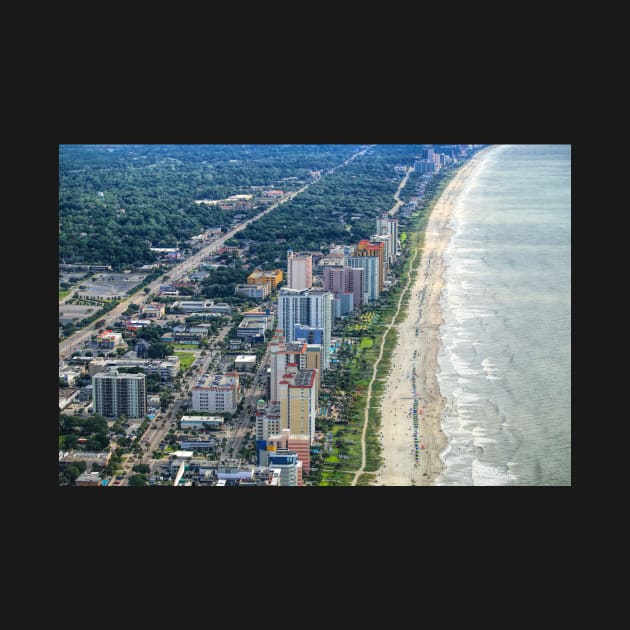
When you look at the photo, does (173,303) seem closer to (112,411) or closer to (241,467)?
(112,411)

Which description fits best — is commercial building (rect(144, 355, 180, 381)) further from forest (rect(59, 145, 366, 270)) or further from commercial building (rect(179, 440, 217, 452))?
forest (rect(59, 145, 366, 270))

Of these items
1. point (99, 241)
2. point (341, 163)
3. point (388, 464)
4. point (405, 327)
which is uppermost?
point (341, 163)

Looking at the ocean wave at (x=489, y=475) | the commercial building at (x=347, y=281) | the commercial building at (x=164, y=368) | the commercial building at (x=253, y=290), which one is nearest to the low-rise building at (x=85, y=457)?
the commercial building at (x=164, y=368)

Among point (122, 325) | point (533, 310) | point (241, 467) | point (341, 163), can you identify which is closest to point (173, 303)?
point (122, 325)

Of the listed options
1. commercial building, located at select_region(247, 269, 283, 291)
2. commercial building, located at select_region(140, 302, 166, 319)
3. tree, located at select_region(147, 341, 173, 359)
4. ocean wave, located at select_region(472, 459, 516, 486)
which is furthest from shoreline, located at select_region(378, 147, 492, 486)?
commercial building, located at select_region(140, 302, 166, 319)

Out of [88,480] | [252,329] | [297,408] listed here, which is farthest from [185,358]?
[88,480]

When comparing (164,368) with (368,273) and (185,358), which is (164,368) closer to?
(185,358)
